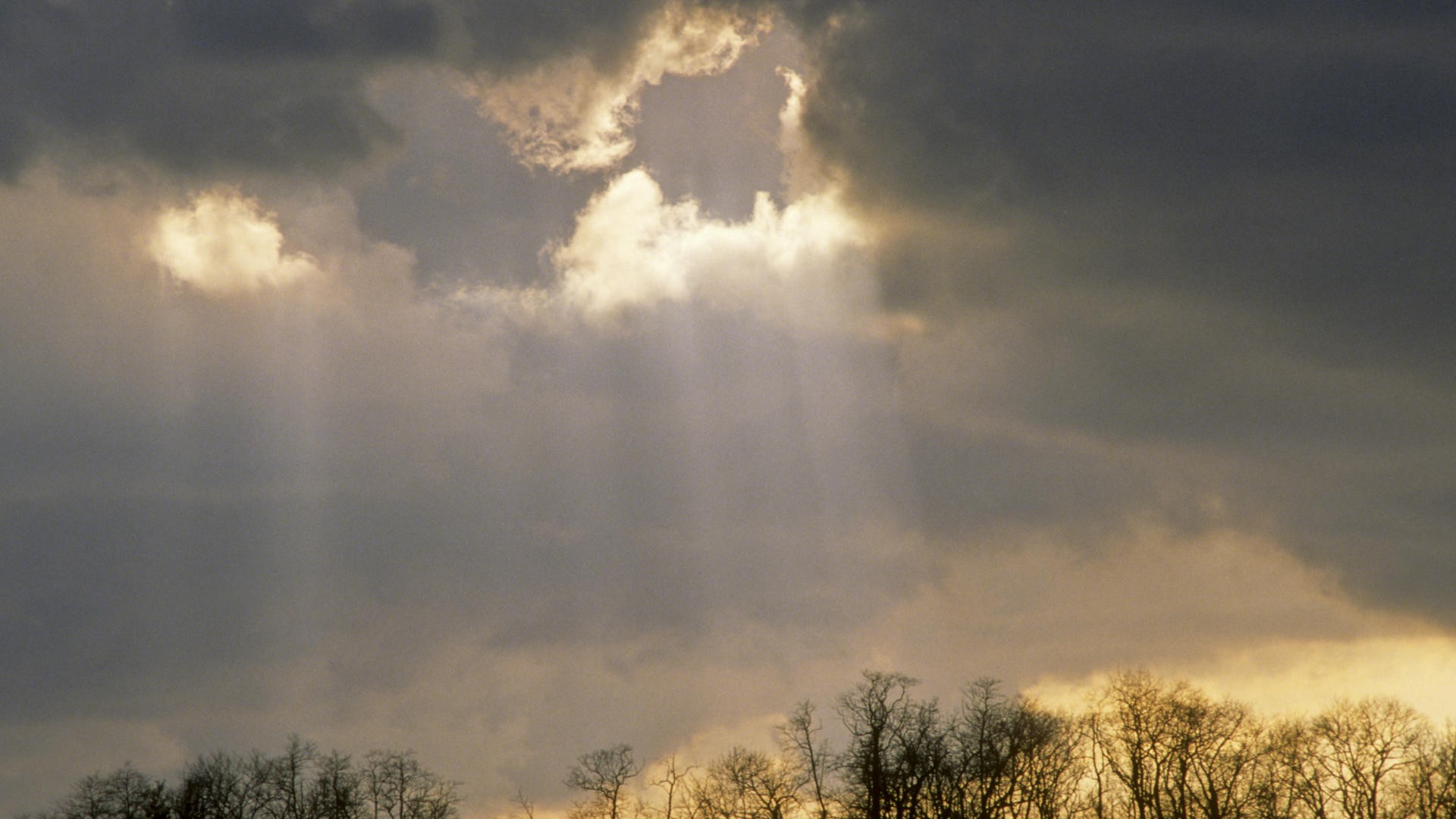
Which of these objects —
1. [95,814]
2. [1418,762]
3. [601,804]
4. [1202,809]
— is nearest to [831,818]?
[601,804]

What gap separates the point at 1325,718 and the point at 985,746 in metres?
27.3

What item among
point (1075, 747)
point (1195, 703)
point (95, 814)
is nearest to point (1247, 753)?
point (1195, 703)

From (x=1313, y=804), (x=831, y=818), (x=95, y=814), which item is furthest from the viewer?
(x=95, y=814)

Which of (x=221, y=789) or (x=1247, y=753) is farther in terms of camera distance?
(x=221, y=789)

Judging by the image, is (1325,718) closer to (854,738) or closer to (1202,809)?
(1202,809)

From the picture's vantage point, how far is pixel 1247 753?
337 ft

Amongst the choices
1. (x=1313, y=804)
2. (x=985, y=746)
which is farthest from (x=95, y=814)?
(x=1313, y=804)

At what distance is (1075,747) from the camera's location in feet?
342

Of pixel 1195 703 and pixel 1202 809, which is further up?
pixel 1195 703

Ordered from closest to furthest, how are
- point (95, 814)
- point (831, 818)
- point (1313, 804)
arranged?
point (831, 818), point (1313, 804), point (95, 814)

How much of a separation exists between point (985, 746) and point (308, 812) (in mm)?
54139

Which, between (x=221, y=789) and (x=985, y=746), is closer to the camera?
(x=985, y=746)

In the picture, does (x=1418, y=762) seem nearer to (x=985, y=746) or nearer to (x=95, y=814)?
(x=985, y=746)

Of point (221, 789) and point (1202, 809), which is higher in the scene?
point (221, 789)
